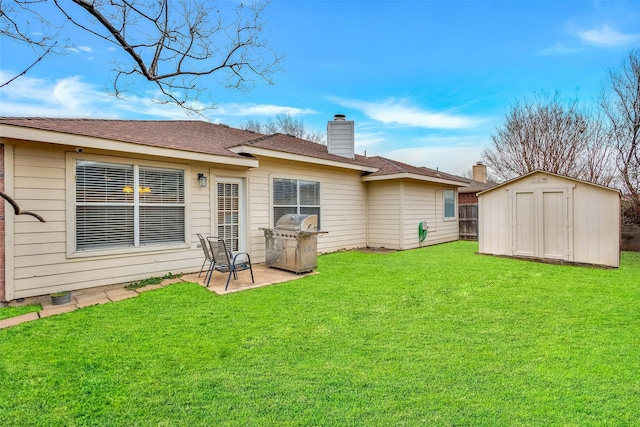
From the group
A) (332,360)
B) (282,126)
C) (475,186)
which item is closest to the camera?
(332,360)

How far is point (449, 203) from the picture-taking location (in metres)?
12.6

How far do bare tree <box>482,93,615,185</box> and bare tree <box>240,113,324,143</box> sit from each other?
17.2 m

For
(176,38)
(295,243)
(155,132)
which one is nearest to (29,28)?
(176,38)

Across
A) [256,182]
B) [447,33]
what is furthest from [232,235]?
[447,33]

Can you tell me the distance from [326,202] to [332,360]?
21.0 ft

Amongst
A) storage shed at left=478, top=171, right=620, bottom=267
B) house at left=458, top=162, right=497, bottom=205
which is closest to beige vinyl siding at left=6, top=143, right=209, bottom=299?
storage shed at left=478, top=171, right=620, bottom=267

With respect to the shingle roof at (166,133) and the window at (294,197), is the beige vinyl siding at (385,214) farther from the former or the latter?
the window at (294,197)

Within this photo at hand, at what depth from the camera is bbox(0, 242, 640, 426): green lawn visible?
2.09m

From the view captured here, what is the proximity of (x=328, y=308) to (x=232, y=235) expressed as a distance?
3.60 metres

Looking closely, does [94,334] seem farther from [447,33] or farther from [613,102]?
[613,102]

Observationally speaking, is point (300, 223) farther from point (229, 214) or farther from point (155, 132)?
point (155, 132)

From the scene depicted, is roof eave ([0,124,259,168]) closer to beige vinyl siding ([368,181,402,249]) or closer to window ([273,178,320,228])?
window ([273,178,320,228])

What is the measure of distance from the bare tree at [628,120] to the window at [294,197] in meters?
9.82

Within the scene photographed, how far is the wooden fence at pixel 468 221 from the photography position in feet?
43.7
